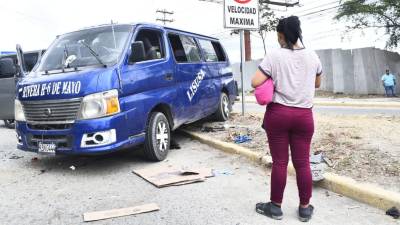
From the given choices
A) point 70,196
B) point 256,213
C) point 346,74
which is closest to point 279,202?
point 256,213

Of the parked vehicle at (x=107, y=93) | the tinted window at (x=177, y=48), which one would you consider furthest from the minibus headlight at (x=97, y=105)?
the tinted window at (x=177, y=48)

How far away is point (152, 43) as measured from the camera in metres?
7.28

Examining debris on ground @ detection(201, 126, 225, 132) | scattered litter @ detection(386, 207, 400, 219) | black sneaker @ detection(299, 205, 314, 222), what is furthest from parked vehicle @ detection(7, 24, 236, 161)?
scattered litter @ detection(386, 207, 400, 219)

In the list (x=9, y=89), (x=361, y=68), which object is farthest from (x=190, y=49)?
(x=361, y=68)

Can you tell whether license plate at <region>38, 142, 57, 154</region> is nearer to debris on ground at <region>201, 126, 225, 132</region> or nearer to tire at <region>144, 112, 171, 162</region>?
tire at <region>144, 112, 171, 162</region>

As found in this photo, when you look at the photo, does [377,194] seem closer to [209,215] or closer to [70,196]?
[209,215]

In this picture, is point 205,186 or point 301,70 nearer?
point 301,70

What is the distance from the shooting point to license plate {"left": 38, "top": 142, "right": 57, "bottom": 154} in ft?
19.8

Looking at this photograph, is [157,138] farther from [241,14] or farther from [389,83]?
[389,83]

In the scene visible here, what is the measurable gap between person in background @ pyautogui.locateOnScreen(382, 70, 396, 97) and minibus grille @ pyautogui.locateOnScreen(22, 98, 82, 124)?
2040 centimetres

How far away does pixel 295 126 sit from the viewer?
13.7 feet

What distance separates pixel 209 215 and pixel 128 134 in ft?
6.80

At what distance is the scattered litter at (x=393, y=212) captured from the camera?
14.0 feet

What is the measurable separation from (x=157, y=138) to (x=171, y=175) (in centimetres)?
95
